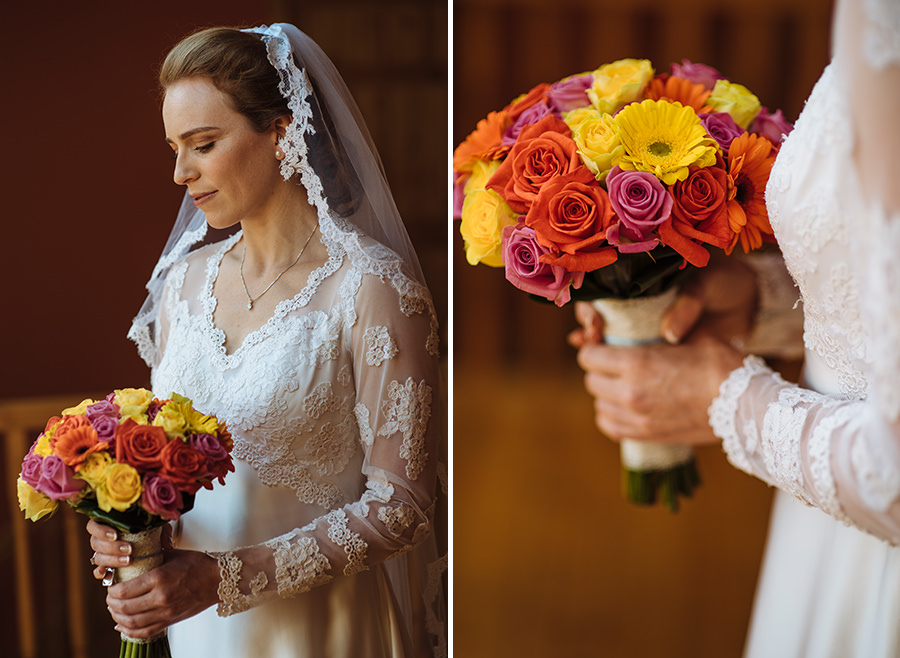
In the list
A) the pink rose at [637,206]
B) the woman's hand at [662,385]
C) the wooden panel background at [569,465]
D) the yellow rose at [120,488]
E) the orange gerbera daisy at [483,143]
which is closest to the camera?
the yellow rose at [120,488]

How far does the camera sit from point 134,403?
1.08 metres

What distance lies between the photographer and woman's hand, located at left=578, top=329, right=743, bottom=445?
4.81ft

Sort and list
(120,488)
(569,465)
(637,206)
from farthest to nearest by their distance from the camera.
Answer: (569,465) → (637,206) → (120,488)

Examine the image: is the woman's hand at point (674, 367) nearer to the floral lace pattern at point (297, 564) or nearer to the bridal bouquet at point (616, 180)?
the bridal bouquet at point (616, 180)

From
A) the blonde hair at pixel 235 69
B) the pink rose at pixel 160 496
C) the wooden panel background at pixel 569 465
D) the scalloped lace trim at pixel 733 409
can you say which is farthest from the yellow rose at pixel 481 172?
the wooden panel background at pixel 569 465

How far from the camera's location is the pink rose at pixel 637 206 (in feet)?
3.66

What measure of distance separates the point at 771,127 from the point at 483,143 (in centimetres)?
49

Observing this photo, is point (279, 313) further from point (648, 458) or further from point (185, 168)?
point (648, 458)

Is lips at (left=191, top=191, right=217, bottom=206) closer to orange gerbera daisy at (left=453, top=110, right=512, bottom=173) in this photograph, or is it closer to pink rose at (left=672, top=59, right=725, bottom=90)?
orange gerbera daisy at (left=453, top=110, right=512, bottom=173)

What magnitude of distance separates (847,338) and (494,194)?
1.84 feet

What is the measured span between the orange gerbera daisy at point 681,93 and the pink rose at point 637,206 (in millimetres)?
247

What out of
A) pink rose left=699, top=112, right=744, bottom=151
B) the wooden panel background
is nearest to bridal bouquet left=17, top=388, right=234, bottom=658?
pink rose left=699, top=112, right=744, bottom=151

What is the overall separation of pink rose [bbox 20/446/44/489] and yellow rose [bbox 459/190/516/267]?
68 centimetres

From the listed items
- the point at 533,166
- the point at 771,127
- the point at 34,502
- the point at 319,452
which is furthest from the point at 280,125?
the point at 771,127
